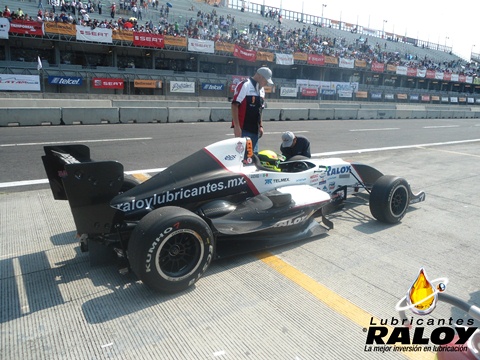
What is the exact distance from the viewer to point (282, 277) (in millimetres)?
3656

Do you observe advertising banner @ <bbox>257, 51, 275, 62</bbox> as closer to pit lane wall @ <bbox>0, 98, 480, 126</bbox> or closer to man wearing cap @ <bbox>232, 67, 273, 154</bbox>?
pit lane wall @ <bbox>0, 98, 480, 126</bbox>

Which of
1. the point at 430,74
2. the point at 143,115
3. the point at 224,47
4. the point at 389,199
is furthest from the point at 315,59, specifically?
the point at 389,199

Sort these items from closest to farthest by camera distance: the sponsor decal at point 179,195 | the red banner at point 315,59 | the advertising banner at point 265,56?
the sponsor decal at point 179,195
the advertising banner at point 265,56
the red banner at point 315,59

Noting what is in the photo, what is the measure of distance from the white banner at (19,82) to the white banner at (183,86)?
8.94 meters

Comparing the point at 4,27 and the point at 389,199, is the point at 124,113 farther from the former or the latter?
the point at 389,199

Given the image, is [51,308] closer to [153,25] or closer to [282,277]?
[282,277]

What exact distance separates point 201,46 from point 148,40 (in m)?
4.46

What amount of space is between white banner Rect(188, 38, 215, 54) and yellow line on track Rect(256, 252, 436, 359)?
2914cm

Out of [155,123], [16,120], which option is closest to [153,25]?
[155,123]

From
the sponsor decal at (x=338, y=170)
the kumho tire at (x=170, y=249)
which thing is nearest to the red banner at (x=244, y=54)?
the sponsor decal at (x=338, y=170)

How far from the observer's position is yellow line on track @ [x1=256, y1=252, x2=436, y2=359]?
118 inches

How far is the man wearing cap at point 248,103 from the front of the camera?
5773 millimetres

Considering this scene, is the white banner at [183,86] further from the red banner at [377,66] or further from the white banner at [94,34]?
the red banner at [377,66]

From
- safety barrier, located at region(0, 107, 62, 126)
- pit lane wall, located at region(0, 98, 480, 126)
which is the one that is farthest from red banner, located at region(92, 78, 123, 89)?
safety barrier, located at region(0, 107, 62, 126)
